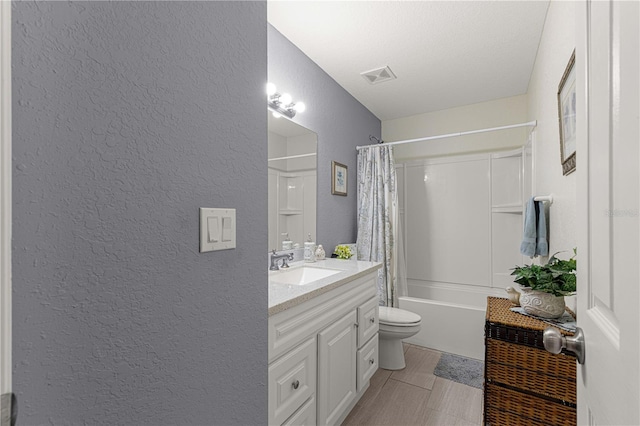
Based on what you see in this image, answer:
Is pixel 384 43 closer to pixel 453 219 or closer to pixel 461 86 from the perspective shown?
pixel 461 86

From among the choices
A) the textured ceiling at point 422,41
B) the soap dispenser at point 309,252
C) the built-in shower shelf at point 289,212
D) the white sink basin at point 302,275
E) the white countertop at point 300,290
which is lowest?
the white sink basin at point 302,275

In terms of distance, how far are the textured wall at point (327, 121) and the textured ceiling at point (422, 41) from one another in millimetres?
100

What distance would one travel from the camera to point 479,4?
5.78 ft

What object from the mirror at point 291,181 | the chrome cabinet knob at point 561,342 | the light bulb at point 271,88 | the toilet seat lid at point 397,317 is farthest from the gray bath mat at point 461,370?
the light bulb at point 271,88

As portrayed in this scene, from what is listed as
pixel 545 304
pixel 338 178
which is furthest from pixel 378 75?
pixel 545 304

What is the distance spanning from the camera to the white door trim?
42cm

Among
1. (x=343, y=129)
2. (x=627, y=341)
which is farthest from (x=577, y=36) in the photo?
(x=343, y=129)

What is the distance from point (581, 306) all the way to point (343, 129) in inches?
96.8

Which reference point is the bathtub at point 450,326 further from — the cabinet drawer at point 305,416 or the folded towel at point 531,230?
the cabinet drawer at point 305,416

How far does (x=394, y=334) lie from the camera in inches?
91.8

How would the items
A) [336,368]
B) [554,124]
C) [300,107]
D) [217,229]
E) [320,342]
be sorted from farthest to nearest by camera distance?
1. [300,107]
2. [554,124]
3. [336,368]
4. [320,342]
5. [217,229]

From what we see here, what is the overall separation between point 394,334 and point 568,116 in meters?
1.76

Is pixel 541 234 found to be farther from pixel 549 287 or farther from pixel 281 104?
pixel 281 104

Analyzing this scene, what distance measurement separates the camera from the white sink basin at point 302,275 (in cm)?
198
